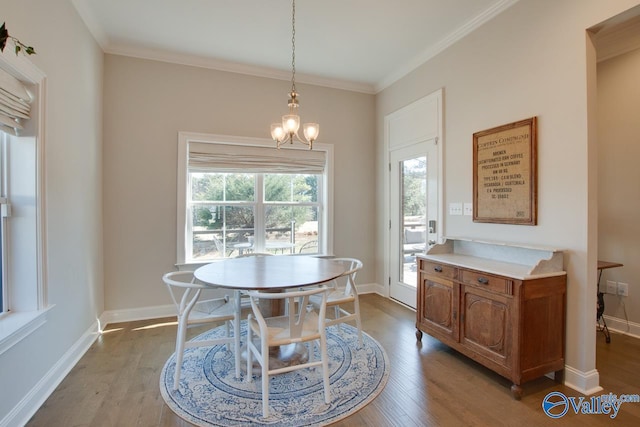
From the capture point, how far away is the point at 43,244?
212cm

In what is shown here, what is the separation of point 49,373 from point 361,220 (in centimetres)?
355

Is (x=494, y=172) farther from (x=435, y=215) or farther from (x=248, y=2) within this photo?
(x=248, y=2)

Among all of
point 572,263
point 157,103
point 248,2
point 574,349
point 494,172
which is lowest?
point 574,349

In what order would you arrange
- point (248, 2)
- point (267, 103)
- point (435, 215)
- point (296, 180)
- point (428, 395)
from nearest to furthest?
point (428, 395)
point (248, 2)
point (435, 215)
point (267, 103)
point (296, 180)

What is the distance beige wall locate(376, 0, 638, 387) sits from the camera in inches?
84.1

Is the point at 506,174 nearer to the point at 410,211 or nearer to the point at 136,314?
the point at 410,211

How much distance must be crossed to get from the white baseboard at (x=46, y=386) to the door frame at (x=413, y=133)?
133 inches

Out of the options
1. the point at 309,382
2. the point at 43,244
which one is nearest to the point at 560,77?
the point at 309,382

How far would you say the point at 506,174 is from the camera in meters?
2.64

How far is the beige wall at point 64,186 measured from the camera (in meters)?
1.90

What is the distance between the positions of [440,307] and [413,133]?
2073 millimetres

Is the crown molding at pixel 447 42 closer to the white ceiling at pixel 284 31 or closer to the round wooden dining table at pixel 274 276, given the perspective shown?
the white ceiling at pixel 284 31

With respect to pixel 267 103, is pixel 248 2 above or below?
above

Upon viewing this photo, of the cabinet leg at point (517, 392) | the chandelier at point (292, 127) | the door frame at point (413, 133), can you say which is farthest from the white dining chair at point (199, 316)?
the door frame at point (413, 133)
